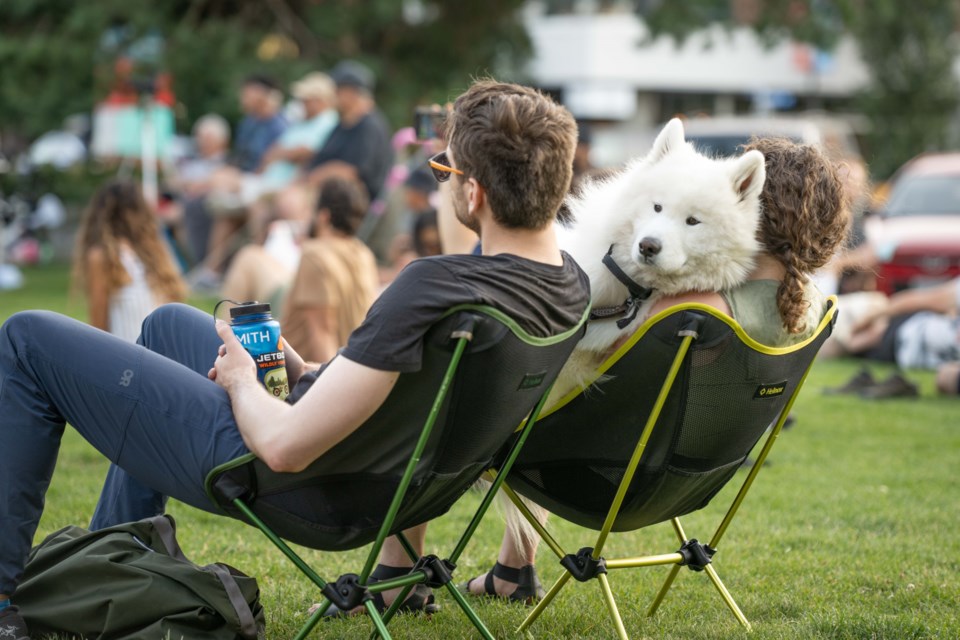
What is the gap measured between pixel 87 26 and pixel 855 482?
15.2 meters

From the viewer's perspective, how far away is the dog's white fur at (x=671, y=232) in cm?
341

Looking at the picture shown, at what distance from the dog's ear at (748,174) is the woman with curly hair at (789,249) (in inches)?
2.0

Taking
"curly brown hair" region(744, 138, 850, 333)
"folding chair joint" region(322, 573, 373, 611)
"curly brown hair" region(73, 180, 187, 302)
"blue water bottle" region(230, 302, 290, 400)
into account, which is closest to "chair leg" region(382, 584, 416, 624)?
"folding chair joint" region(322, 573, 373, 611)

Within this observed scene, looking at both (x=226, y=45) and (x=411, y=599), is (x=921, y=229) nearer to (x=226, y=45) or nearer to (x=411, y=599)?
(x=226, y=45)

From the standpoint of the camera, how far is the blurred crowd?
6.86 meters

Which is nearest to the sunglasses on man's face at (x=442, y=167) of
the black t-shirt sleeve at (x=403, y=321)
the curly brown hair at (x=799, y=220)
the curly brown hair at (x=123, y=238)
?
the black t-shirt sleeve at (x=403, y=321)

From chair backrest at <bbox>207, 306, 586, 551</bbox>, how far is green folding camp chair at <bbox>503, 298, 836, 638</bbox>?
26 cm

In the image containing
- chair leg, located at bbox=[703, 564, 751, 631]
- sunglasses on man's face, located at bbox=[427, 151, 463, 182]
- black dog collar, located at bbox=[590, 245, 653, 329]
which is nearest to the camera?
sunglasses on man's face, located at bbox=[427, 151, 463, 182]

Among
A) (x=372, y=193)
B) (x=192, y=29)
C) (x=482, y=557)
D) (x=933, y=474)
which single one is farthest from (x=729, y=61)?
(x=482, y=557)

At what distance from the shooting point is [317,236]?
727 centimetres

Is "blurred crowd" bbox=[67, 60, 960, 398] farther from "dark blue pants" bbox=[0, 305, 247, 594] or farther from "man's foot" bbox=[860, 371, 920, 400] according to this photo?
"dark blue pants" bbox=[0, 305, 247, 594]

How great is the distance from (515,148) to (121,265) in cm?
455

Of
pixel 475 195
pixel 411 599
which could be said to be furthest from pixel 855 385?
pixel 475 195

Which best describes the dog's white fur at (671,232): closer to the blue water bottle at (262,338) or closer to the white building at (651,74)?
the blue water bottle at (262,338)
